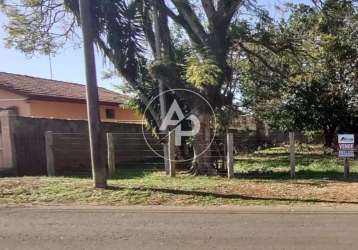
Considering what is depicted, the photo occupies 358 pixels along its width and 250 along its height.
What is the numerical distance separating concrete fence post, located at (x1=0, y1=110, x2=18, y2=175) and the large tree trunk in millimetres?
5372

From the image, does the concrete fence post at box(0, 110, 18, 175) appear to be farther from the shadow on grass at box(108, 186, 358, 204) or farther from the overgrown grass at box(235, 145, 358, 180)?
the overgrown grass at box(235, 145, 358, 180)

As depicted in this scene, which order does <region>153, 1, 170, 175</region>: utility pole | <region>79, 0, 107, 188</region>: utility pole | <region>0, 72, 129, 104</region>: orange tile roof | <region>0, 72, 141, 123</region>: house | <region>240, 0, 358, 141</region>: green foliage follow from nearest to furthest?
<region>79, 0, 107, 188</region>: utility pole, <region>153, 1, 170, 175</region>: utility pole, <region>240, 0, 358, 141</region>: green foliage, <region>0, 72, 141, 123</region>: house, <region>0, 72, 129, 104</region>: orange tile roof

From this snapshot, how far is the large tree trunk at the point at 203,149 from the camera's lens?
15.1 meters

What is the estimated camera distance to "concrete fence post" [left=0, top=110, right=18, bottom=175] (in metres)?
14.6

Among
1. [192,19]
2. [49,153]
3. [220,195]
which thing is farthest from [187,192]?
[192,19]

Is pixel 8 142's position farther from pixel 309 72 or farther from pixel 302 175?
pixel 309 72

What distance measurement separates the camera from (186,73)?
44.8 feet

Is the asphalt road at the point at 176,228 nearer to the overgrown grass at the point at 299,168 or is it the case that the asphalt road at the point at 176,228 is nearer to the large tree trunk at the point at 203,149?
the overgrown grass at the point at 299,168

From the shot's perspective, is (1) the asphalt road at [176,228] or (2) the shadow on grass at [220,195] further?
(2) the shadow on grass at [220,195]

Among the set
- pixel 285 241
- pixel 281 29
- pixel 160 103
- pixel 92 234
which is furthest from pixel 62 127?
pixel 285 241

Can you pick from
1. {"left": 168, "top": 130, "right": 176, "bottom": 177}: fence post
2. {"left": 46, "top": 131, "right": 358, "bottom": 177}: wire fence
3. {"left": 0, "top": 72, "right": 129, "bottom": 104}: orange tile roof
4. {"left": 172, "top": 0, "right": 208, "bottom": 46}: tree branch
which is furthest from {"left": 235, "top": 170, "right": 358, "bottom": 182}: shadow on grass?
{"left": 0, "top": 72, "right": 129, "bottom": 104}: orange tile roof

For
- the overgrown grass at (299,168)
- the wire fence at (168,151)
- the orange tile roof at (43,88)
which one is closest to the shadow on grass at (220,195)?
the wire fence at (168,151)

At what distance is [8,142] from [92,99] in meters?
4.90

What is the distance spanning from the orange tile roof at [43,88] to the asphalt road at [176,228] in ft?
44.1
